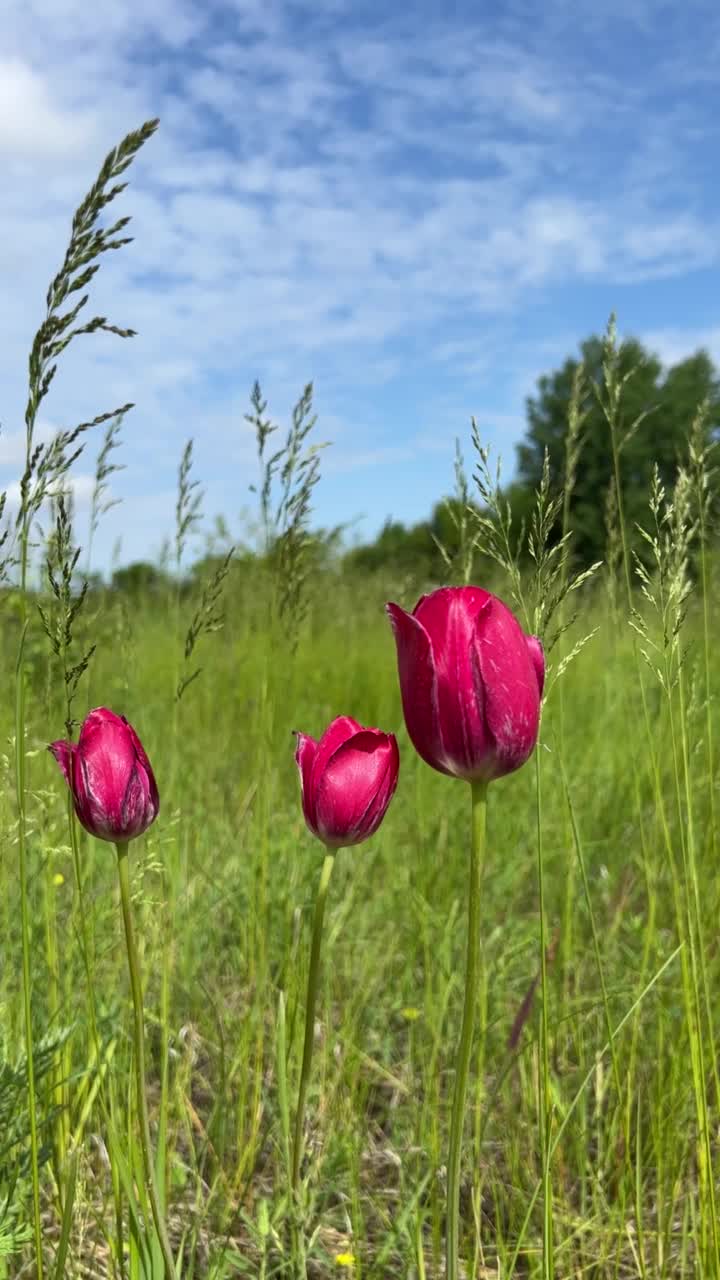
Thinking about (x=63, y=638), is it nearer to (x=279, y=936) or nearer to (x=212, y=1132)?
(x=212, y=1132)

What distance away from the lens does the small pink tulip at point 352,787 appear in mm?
889

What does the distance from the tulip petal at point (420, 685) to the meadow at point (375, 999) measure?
0.28 ft

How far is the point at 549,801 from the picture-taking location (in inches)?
102

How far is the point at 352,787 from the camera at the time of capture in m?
0.89

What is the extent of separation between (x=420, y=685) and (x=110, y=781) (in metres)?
0.30

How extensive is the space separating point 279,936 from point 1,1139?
3.03 feet

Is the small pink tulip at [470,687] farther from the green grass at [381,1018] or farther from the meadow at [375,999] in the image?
the green grass at [381,1018]

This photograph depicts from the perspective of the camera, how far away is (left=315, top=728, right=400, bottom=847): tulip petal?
889 mm

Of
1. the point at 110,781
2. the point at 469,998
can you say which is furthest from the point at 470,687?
the point at 110,781

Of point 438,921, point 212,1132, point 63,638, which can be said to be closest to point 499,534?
point 63,638

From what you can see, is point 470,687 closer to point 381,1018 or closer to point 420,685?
point 420,685

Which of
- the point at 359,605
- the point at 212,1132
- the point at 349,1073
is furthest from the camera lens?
the point at 359,605

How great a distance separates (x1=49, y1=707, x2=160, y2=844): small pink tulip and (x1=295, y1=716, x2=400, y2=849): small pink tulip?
15 cm

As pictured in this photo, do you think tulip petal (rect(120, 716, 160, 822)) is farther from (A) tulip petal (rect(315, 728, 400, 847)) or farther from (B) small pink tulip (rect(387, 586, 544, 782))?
(B) small pink tulip (rect(387, 586, 544, 782))
